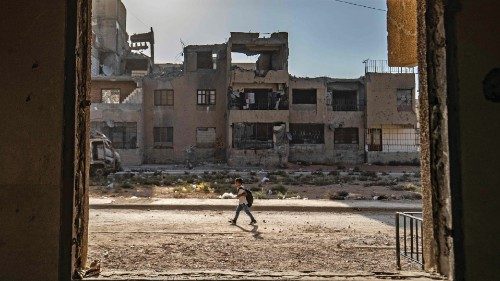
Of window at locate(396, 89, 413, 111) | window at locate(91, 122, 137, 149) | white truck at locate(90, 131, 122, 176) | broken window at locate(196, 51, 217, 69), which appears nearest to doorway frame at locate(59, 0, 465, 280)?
white truck at locate(90, 131, 122, 176)

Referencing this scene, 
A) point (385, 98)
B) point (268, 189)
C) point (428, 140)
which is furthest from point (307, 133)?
point (428, 140)

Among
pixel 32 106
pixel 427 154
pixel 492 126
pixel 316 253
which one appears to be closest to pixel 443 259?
pixel 427 154

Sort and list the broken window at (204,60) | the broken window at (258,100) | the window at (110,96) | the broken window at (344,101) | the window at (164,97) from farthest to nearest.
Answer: the broken window at (204,60) < the window at (110,96) < the broken window at (344,101) < the window at (164,97) < the broken window at (258,100)

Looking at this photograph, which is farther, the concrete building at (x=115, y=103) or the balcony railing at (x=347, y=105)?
the balcony railing at (x=347, y=105)

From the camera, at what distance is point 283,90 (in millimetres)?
37531

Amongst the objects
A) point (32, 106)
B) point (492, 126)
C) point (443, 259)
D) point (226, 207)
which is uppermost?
point (32, 106)

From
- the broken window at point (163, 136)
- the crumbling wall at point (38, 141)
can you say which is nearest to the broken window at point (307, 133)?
the broken window at point (163, 136)

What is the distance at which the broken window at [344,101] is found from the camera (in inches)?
1518

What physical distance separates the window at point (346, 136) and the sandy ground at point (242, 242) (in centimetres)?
2707

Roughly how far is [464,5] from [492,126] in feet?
2.17

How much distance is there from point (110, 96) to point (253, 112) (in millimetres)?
14939

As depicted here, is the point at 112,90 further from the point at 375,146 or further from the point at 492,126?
the point at 492,126

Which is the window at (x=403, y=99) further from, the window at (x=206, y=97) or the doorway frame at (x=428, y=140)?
the doorway frame at (x=428, y=140)

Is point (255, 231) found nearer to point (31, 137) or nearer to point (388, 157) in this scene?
point (31, 137)
